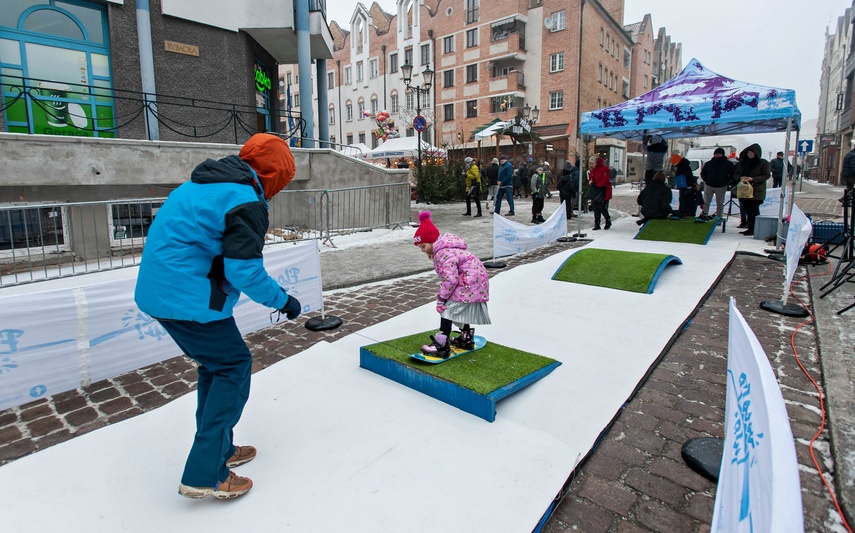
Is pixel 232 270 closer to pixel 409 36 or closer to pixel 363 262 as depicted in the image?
pixel 363 262

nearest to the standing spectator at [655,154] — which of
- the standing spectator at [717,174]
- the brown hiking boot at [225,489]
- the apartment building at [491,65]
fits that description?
the standing spectator at [717,174]

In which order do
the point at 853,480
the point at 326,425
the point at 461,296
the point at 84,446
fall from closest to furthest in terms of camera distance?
the point at 853,480 → the point at 84,446 → the point at 326,425 → the point at 461,296

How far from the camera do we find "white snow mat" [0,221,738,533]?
97.6 inches

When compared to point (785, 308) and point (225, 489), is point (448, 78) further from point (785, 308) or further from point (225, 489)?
point (225, 489)

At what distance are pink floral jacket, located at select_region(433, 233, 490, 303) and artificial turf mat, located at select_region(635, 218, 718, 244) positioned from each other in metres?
7.85

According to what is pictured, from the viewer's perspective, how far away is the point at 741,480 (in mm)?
1522

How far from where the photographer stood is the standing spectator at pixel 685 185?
1224 cm

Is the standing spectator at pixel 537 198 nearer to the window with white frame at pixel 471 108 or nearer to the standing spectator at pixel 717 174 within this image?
the standing spectator at pixel 717 174

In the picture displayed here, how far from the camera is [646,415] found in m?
3.41

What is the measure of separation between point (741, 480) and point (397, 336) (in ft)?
12.2

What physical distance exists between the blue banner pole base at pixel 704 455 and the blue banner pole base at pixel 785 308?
3.36 metres

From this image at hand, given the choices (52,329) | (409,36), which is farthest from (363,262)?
(409,36)

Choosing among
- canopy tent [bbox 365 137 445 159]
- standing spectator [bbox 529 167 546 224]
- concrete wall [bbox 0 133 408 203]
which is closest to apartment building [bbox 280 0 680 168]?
canopy tent [bbox 365 137 445 159]

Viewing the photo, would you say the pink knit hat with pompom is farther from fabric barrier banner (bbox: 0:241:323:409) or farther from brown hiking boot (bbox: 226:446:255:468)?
fabric barrier banner (bbox: 0:241:323:409)
